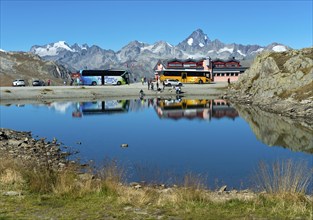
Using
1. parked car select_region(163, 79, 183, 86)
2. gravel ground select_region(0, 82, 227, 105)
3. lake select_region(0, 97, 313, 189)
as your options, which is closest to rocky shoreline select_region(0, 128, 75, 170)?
lake select_region(0, 97, 313, 189)

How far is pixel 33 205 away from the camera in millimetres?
11914

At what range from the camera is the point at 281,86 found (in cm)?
7588

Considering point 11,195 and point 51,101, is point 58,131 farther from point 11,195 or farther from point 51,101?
point 51,101

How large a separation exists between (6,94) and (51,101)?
12.6 metres

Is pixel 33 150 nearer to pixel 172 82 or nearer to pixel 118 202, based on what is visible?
pixel 118 202

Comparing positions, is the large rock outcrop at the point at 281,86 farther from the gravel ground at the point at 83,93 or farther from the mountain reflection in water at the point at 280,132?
the gravel ground at the point at 83,93

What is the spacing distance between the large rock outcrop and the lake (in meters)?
5.21

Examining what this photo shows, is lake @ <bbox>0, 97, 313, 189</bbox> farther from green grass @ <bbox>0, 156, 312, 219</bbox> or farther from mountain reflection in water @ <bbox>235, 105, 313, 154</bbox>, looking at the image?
green grass @ <bbox>0, 156, 312, 219</bbox>

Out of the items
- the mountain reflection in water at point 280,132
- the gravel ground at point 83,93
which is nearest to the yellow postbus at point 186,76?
the gravel ground at point 83,93

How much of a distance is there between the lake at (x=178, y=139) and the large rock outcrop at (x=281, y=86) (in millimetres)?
5214

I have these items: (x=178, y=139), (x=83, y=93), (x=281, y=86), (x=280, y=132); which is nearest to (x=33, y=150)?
(x=178, y=139)

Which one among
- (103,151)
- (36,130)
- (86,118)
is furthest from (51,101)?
(103,151)

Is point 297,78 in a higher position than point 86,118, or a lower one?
higher

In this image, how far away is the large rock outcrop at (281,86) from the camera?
6297cm
